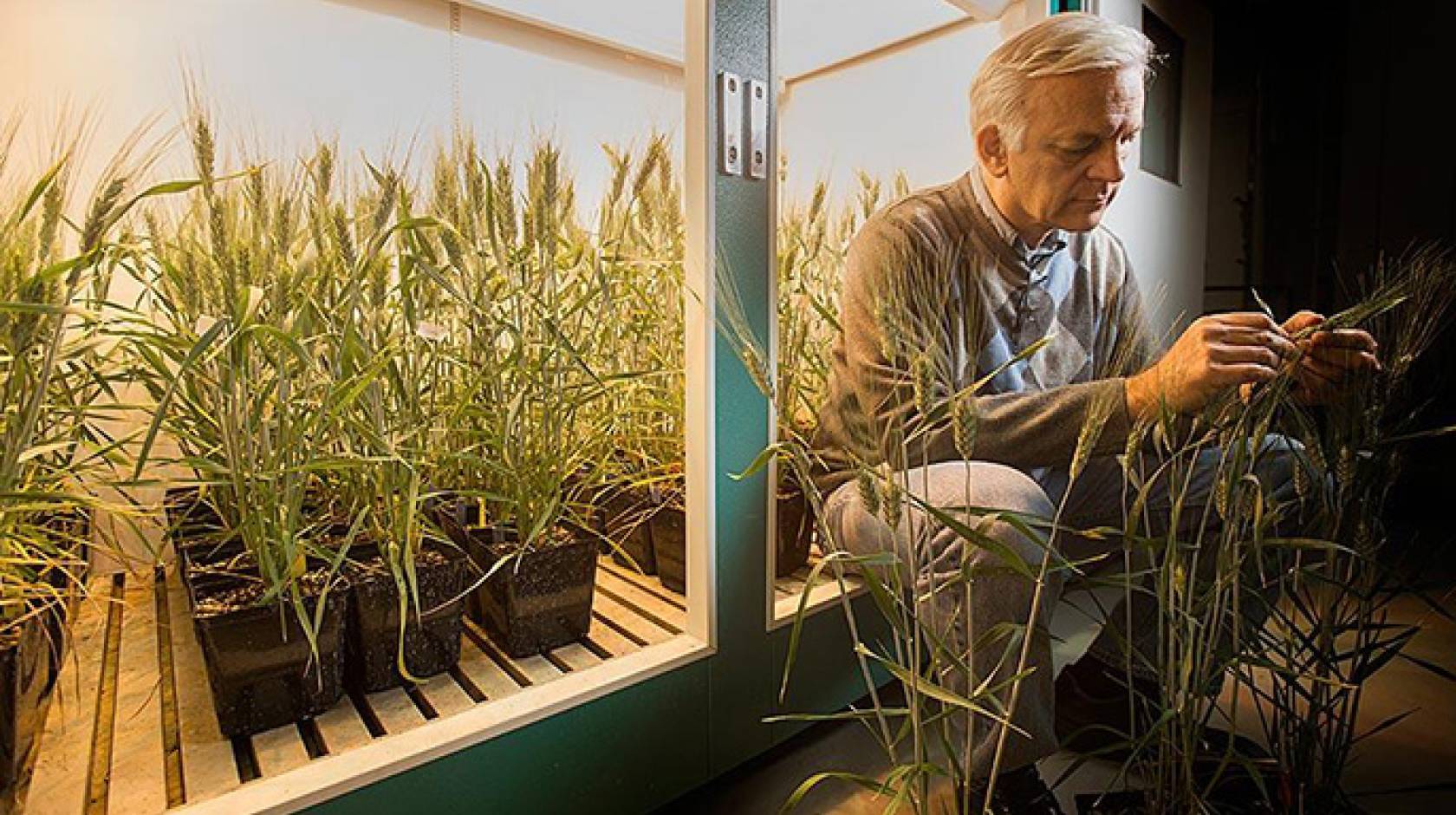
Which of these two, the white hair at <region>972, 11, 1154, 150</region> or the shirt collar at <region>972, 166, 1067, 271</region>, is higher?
the white hair at <region>972, 11, 1154, 150</region>

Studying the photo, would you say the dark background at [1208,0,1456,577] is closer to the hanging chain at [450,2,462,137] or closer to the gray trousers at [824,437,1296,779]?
the gray trousers at [824,437,1296,779]

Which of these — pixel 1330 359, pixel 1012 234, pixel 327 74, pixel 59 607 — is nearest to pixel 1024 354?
pixel 1330 359

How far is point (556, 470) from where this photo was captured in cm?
126

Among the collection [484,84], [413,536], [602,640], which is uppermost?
[484,84]

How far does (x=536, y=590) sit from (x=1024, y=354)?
0.77 metres

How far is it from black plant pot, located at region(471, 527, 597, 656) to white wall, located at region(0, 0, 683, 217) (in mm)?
662

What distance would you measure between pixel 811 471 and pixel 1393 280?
2.85ft

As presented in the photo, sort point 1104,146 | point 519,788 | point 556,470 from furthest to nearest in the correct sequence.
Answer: point 556,470 → point 1104,146 → point 519,788

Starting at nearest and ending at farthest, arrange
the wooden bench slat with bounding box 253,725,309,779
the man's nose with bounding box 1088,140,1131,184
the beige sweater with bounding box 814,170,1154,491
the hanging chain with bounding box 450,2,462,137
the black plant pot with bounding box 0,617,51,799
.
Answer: the black plant pot with bounding box 0,617,51,799, the wooden bench slat with bounding box 253,725,309,779, the beige sweater with bounding box 814,170,1154,491, the man's nose with bounding box 1088,140,1131,184, the hanging chain with bounding box 450,2,462,137

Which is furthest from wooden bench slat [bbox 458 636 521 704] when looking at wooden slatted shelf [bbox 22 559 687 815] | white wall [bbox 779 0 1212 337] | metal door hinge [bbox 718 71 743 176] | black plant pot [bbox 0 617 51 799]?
white wall [bbox 779 0 1212 337]

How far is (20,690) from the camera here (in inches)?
34.9

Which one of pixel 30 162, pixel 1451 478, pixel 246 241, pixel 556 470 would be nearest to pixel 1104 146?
pixel 1451 478

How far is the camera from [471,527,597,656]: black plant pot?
1208mm

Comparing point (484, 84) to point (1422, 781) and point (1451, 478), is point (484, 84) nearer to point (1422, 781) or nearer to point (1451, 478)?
point (1451, 478)
